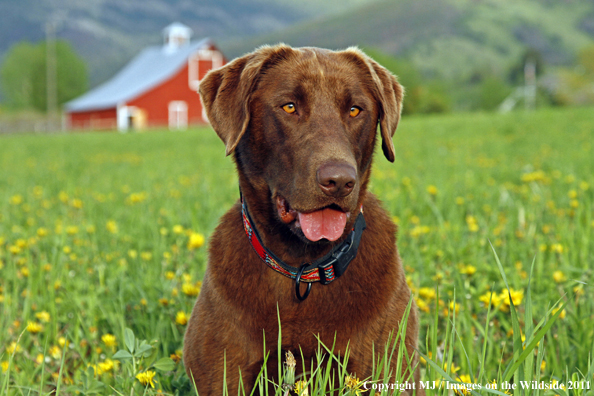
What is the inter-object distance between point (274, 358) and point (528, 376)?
0.87 meters

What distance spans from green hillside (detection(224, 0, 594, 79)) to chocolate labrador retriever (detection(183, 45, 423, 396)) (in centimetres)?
11744

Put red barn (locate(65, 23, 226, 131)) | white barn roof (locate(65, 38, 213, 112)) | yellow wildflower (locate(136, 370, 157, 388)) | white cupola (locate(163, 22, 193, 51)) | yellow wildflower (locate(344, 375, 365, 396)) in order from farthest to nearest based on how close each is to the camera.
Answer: white cupola (locate(163, 22, 193, 51)) < white barn roof (locate(65, 38, 213, 112)) < red barn (locate(65, 23, 226, 131)) < yellow wildflower (locate(136, 370, 157, 388)) < yellow wildflower (locate(344, 375, 365, 396))

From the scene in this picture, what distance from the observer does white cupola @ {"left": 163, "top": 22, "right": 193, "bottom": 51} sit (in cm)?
4712

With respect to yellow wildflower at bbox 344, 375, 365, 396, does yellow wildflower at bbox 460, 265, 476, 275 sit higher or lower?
higher

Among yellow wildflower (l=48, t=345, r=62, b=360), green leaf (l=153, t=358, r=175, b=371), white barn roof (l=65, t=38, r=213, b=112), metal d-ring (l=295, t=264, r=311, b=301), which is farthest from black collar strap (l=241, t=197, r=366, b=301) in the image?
white barn roof (l=65, t=38, r=213, b=112)

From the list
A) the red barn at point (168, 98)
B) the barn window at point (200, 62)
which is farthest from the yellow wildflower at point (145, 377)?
the barn window at point (200, 62)

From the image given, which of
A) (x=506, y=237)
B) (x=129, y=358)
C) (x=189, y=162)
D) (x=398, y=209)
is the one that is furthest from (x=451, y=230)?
(x=189, y=162)

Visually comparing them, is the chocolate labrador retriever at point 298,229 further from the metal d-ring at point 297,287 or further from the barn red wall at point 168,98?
the barn red wall at point 168,98

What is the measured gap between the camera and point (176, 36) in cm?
4731

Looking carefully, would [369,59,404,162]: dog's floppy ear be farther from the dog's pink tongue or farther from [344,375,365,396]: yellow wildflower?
[344,375,365,396]: yellow wildflower

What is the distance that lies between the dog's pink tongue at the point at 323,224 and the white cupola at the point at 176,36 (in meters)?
47.9

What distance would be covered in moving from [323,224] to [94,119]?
46897 mm

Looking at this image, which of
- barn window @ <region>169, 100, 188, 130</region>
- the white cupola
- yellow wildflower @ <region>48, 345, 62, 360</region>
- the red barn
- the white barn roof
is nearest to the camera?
yellow wildflower @ <region>48, 345, 62, 360</region>

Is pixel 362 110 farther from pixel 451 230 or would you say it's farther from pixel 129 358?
pixel 451 230
